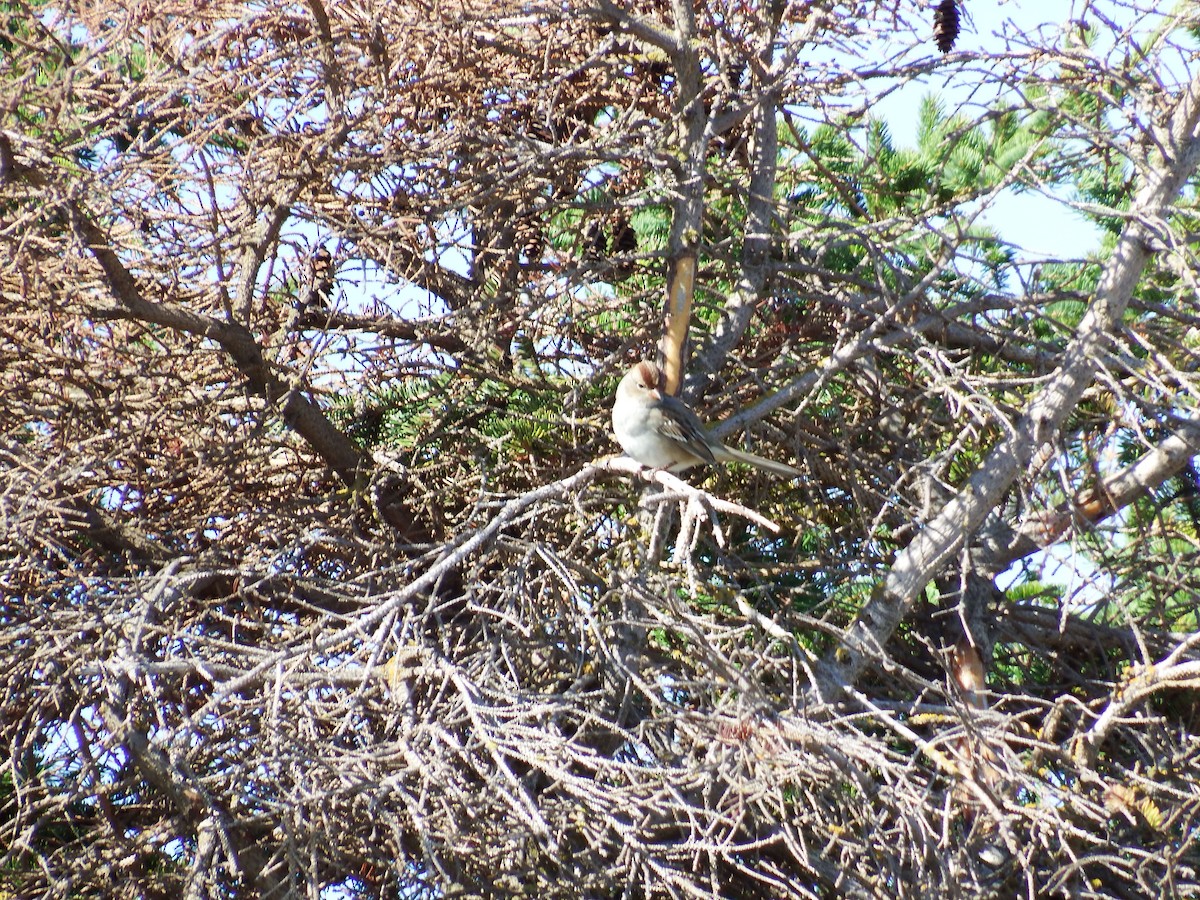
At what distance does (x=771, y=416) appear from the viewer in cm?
564

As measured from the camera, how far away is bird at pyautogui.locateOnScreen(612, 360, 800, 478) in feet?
15.9

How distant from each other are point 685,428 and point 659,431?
12 centimetres

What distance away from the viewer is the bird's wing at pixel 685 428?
4.83 m

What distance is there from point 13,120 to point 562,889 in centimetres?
338

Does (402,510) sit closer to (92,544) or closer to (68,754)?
→ (92,544)

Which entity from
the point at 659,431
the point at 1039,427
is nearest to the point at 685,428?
the point at 659,431

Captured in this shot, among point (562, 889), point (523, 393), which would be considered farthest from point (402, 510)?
point (562, 889)

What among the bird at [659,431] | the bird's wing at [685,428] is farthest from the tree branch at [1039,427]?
the bird's wing at [685,428]

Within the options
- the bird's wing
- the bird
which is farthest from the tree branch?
the bird's wing

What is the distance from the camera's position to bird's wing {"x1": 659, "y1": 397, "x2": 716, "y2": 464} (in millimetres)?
4828

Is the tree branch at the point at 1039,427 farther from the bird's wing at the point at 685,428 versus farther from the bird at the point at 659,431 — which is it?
the bird's wing at the point at 685,428

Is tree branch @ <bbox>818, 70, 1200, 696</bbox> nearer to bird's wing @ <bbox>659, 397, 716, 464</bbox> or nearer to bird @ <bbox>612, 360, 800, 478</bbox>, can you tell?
bird @ <bbox>612, 360, 800, 478</bbox>

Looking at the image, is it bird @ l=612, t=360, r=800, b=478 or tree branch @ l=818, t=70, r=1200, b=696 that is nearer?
tree branch @ l=818, t=70, r=1200, b=696

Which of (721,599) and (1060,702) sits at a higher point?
(721,599)
